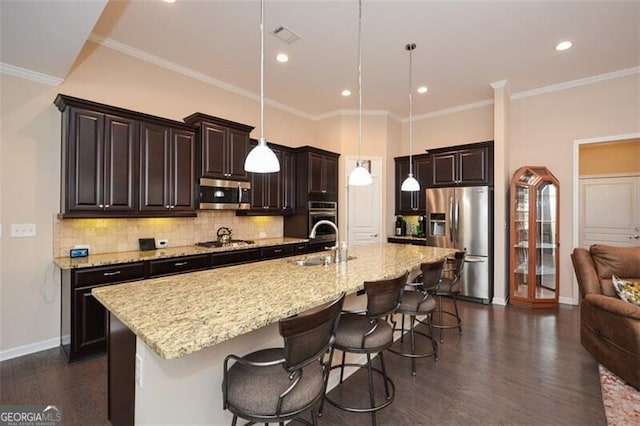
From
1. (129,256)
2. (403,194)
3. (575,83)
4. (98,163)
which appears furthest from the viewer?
(403,194)

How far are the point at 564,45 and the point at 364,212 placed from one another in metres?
3.59

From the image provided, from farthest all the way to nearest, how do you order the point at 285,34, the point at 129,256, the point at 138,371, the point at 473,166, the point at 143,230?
the point at 473,166
the point at 143,230
the point at 285,34
the point at 129,256
the point at 138,371

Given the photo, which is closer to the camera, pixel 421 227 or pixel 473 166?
pixel 473 166

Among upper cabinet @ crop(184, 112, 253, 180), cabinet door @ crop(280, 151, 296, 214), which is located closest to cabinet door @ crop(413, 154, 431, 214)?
cabinet door @ crop(280, 151, 296, 214)

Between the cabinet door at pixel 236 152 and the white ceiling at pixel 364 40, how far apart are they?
34.1 inches

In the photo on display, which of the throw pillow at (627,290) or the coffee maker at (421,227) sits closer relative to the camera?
the throw pillow at (627,290)

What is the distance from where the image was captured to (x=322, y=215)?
211 inches

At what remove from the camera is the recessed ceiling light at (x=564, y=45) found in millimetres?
3496

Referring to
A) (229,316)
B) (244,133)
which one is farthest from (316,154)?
(229,316)

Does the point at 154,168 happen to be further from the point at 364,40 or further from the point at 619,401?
the point at 619,401

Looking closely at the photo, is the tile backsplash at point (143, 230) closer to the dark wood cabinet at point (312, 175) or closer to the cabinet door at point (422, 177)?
the dark wood cabinet at point (312, 175)

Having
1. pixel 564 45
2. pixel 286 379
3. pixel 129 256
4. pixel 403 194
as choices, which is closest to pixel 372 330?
pixel 286 379

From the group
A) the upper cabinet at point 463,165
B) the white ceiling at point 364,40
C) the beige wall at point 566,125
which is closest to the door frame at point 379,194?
the upper cabinet at point 463,165

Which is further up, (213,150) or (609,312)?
(213,150)
